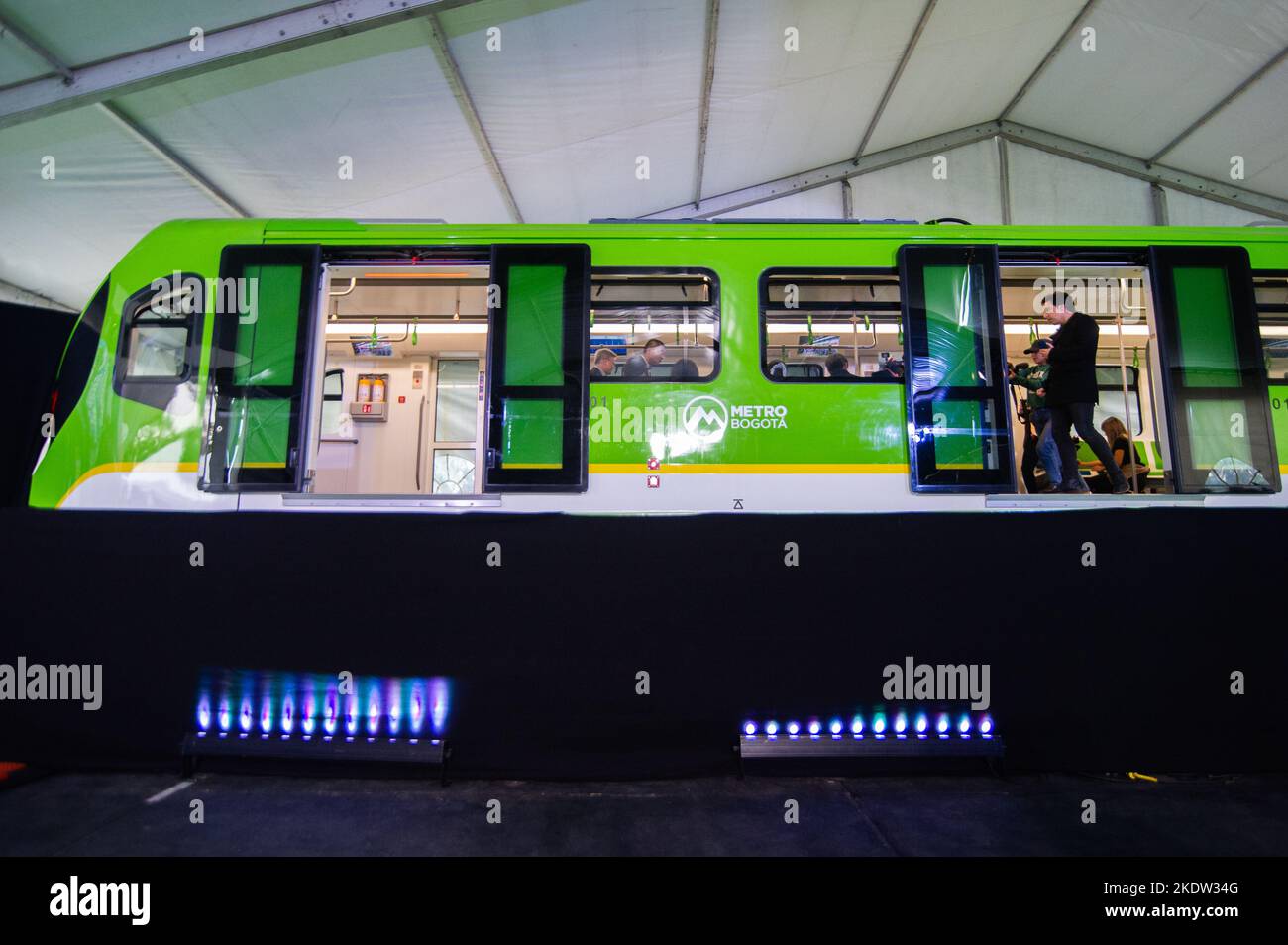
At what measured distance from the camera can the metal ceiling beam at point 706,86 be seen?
8172mm

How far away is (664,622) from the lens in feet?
10.2

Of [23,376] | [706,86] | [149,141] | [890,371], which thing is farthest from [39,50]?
[890,371]

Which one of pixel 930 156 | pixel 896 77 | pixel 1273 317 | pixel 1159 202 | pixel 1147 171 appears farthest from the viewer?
pixel 930 156

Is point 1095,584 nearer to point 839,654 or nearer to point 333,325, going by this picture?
point 839,654

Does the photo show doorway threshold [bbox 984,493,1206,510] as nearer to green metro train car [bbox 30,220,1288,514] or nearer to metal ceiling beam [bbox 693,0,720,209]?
green metro train car [bbox 30,220,1288,514]

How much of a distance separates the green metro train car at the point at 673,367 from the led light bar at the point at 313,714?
1.41 meters

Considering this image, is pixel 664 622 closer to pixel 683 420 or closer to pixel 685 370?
pixel 683 420

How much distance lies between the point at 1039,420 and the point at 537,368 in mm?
4318

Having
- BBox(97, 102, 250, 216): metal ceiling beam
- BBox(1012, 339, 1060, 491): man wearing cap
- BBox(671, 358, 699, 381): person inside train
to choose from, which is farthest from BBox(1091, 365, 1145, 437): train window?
BBox(97, 102, 250, 216): metal ceiling beam

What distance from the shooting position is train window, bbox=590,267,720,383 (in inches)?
184

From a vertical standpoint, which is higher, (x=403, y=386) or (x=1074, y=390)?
(x=403, y=386)

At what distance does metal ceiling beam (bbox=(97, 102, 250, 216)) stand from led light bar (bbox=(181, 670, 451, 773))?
310 inches
